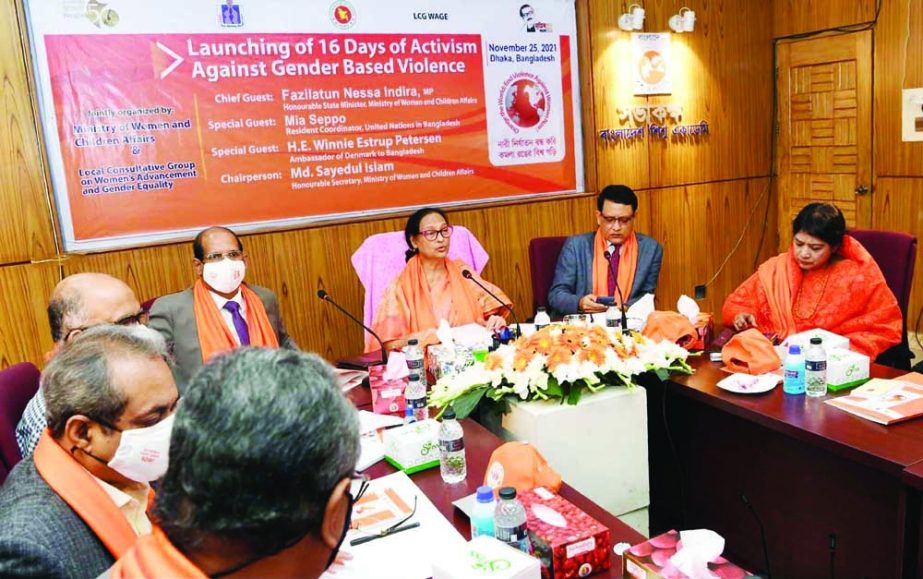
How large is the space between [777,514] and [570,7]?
315 centimetres

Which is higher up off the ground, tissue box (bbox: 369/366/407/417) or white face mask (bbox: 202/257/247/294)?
white face mask (bbox: 202/257/247/294)

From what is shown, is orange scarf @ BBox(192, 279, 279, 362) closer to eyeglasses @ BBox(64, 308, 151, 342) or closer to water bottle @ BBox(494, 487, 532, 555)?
eyeglasses @ BBox(64, 308, 151, 342)

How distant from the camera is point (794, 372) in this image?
2057mm

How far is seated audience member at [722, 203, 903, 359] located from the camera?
8.63 feet

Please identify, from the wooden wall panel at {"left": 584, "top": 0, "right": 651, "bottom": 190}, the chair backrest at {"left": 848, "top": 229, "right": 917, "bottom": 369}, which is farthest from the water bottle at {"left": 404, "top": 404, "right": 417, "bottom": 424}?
the wooden wall panel at {"left": 584, "top": 0, "right": 651, "bottom": 190}

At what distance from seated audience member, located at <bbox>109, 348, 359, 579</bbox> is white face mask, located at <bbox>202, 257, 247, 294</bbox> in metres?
1.94

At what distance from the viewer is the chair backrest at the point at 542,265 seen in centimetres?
353

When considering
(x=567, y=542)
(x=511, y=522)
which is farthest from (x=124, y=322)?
(x=567, y=542)

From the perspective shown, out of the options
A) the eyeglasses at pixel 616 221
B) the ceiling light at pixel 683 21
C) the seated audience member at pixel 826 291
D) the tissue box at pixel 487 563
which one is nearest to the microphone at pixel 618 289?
the eyeglasses at pixel 616 221

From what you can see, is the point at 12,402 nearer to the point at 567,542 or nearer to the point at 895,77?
the point at 567,542

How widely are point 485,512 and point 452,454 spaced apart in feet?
1.05

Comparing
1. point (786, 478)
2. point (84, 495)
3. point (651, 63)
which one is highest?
point (651, 63)

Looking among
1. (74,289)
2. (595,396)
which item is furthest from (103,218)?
(595,396)

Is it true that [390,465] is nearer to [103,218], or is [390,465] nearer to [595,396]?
[595,396]
